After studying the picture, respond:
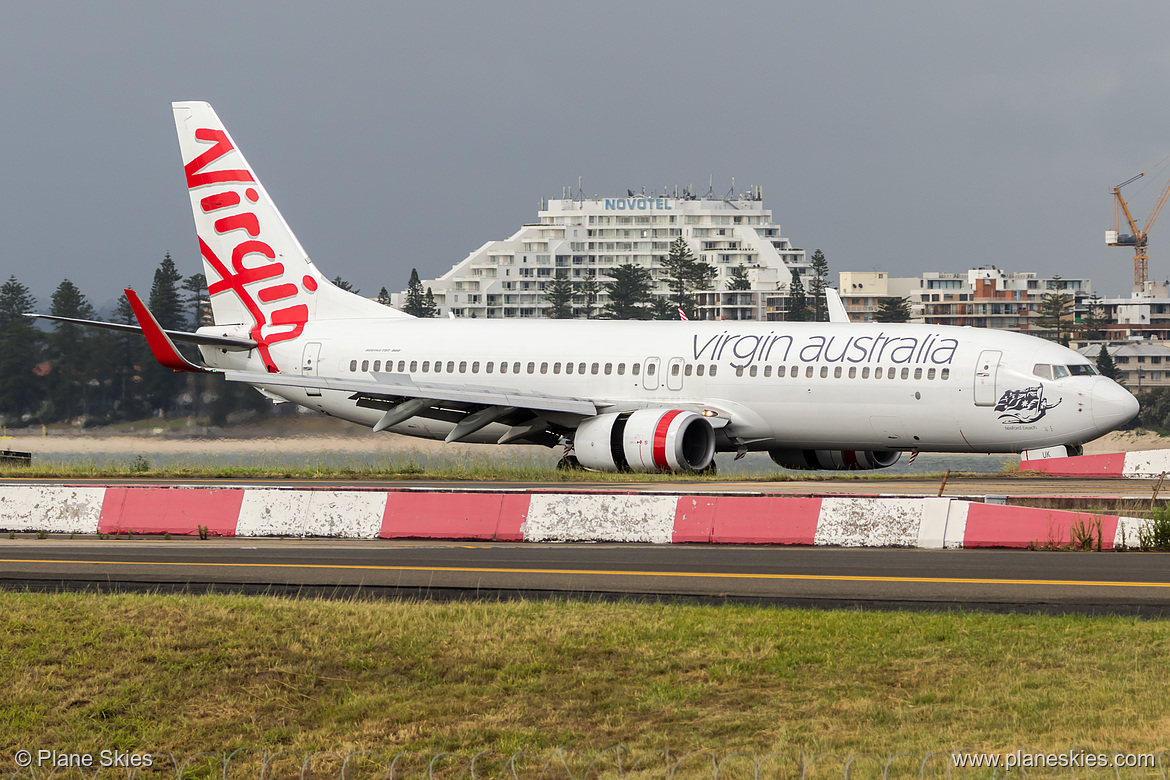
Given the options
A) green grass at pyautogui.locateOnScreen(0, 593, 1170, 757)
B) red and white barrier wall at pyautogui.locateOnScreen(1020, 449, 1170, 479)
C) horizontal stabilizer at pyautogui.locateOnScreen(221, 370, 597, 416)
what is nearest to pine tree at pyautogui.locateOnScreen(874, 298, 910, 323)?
horizontal stabilizer at pyautogui.locateOnScreen(221, 370, 597, 416)

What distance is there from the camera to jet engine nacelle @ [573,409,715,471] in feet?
90.1

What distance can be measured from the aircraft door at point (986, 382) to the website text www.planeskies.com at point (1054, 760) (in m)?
20.2

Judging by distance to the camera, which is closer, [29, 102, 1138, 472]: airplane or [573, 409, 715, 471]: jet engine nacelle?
[29, 102, 1138, 472]: airplane

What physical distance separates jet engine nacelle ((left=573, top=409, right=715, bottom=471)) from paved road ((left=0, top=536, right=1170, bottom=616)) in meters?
10.9

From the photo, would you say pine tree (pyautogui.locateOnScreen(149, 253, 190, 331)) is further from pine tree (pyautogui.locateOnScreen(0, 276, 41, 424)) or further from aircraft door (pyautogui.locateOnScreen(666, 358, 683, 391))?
aircraft door (pyautogui.locateOnScreen(666, 358, 683, 391))

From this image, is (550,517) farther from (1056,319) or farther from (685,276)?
(685,276)

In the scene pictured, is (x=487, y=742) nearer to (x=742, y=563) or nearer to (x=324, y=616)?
(x=324, y=616)

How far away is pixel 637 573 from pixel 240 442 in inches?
1269

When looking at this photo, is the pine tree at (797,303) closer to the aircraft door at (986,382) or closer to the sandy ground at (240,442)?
the sandy ground at (240,442)

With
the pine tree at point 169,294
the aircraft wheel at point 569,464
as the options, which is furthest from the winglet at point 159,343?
the pine tree at point 169,294

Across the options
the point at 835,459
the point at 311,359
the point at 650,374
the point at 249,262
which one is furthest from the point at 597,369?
the point at 249,262

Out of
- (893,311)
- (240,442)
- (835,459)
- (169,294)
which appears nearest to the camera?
(835,459)

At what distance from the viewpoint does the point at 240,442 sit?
1729 inches

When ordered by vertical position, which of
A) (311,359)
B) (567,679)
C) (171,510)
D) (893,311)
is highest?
(893,311)
